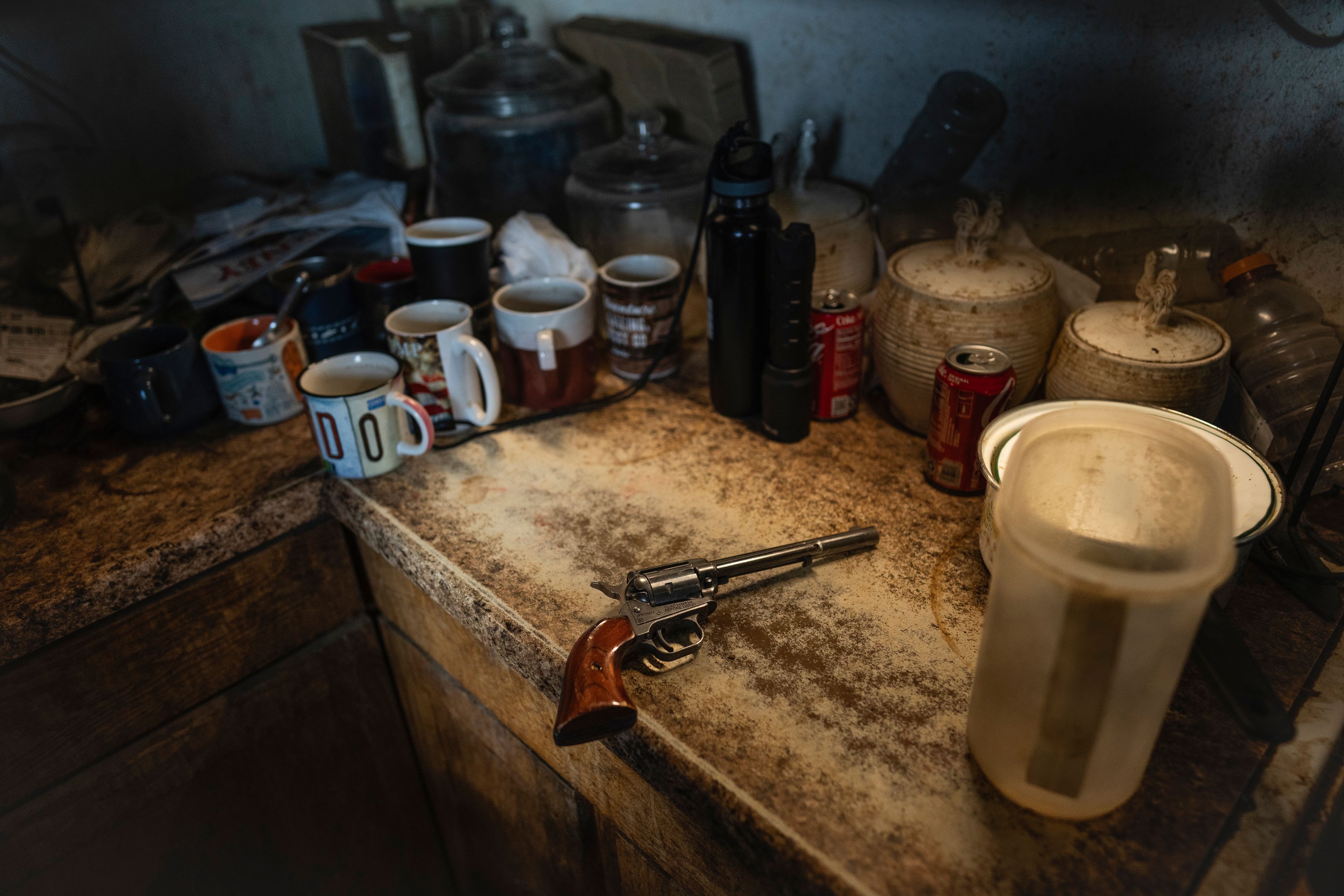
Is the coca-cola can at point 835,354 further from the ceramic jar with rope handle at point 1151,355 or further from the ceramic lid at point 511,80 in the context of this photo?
the ceramic lid at point 511,80

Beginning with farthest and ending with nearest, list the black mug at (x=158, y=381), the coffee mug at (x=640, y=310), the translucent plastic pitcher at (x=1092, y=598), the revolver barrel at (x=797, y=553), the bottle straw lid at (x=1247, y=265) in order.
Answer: the coffee mug at (x=640, y=310) → the black mug at (x=158, y=381) → the bottle straw lid at (x=1247, y=265) → the revolver barrel at (x=797, y=553) → the translucent plastic pitcher at (x=1092, y=598)

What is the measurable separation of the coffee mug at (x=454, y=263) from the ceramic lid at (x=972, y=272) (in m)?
0.54

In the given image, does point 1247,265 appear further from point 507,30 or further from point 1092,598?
point 507,30

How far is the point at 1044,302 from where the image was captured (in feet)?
2.90

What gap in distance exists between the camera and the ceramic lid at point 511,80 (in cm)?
131

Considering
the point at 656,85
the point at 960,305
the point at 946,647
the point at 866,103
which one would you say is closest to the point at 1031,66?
the point at 866,103

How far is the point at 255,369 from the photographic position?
3.32ft

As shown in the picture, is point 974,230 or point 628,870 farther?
point 974,230

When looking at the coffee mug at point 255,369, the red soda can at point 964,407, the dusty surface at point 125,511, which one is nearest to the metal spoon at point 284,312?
the coffee mug at point 255,369

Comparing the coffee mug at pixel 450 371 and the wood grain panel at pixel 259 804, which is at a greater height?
the coffee mug at pixel 450 371

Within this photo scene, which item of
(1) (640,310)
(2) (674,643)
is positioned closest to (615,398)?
(1) (640,310)

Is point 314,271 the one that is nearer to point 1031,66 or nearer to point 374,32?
point 374,32

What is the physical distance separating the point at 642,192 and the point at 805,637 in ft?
2.39

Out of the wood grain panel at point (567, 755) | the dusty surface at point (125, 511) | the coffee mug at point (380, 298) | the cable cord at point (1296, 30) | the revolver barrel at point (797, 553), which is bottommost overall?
the wood grain panel at point (567, 755)
